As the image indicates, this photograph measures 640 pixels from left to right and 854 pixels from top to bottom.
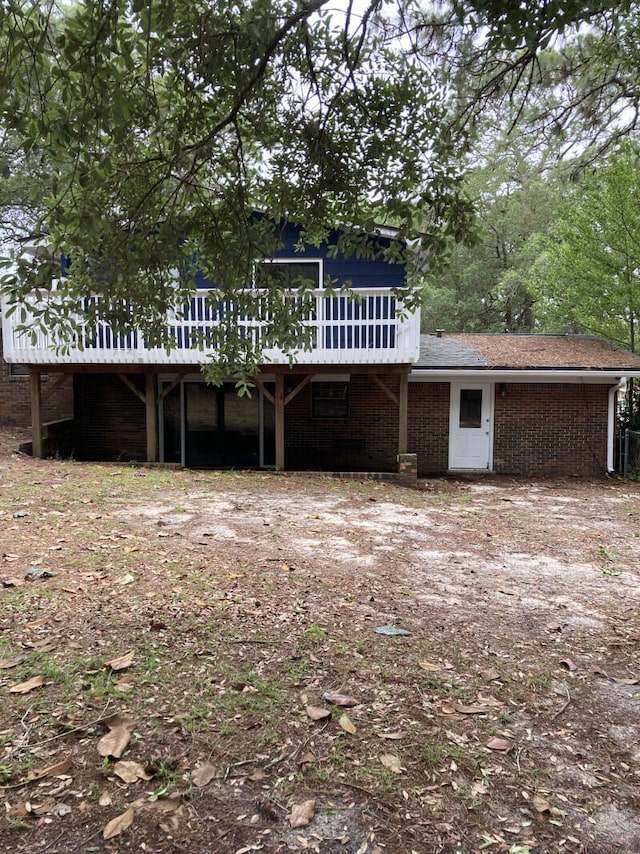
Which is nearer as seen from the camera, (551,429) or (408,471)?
(408,471)

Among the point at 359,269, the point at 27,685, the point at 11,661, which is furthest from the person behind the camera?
the point at 359,269

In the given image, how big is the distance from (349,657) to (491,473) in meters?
11.4

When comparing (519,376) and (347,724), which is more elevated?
(519,376)

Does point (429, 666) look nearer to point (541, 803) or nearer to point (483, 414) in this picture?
point (541, 803)

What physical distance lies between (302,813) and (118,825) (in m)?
0.69

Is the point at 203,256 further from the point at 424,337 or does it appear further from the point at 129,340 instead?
the point at 424,337

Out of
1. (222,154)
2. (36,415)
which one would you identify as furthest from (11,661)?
(36,415)

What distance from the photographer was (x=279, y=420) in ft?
40.8

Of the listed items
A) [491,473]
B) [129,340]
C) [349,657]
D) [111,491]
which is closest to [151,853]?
[349,657]

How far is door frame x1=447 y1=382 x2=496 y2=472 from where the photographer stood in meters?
14.3

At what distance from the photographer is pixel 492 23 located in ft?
11.1

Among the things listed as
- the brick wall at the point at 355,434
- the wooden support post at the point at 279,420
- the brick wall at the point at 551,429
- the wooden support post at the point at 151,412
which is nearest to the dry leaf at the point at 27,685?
the wooden support post at the point at 279,420

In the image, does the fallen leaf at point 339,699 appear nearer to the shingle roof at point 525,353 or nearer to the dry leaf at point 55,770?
the dry leaf at point 55,770

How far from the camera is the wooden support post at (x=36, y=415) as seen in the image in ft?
40.5
